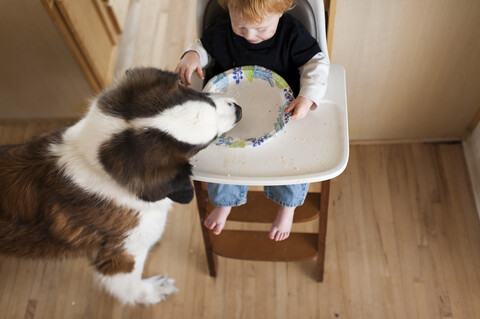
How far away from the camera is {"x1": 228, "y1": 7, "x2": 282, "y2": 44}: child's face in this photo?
44.2 inches

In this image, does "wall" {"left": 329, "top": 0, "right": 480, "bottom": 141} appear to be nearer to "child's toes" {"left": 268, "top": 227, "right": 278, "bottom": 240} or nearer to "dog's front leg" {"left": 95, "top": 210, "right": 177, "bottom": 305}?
"child's toes" {"left": 268, "top": 227, "right": 278, "bottom": 240}

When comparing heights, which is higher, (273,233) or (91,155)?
(91,155)

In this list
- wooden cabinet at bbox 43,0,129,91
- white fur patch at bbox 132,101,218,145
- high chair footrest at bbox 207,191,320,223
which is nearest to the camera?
white fur patch at bbox 132,101,218,145

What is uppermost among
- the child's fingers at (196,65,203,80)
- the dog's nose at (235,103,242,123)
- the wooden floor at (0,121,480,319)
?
the child's fingers at (196,65,203,80)

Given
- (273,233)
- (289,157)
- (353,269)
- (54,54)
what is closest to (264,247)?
(273,233)

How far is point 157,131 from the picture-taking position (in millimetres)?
955

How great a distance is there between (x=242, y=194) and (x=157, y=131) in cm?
46

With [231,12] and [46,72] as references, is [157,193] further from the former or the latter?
[46,72]

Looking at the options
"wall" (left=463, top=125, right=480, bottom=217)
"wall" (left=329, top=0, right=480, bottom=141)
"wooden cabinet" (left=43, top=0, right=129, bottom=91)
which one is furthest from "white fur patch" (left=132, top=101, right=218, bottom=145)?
"wall" (left=463, top=125, right=480, bottom=217)

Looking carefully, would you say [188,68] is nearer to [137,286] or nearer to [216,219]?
[216,219]

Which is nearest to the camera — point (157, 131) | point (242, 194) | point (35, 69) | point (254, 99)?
point (157, 131)

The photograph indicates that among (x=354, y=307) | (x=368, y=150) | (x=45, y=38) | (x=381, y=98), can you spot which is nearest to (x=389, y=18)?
(x=381, y=98)

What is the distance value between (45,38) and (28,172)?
887mm

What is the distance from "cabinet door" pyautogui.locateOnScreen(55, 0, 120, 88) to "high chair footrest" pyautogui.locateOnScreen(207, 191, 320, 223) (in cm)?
103
